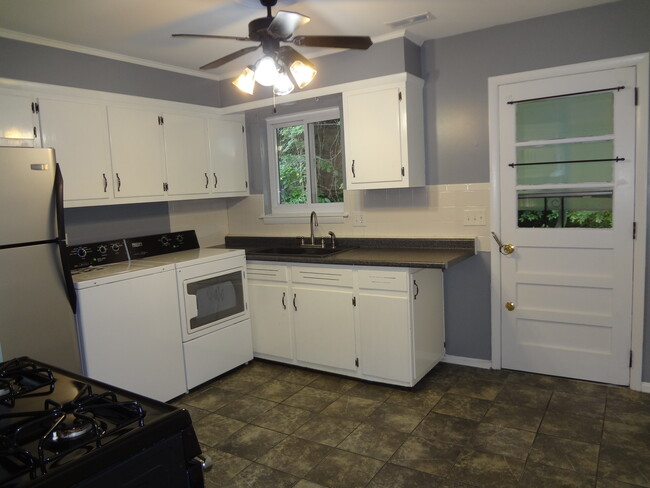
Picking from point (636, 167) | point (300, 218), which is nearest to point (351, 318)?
point (300, 218)

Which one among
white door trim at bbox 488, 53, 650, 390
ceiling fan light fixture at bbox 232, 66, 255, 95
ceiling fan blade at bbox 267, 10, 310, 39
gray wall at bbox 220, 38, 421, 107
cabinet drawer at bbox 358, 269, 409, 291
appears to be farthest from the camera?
gray wall at bbox 220, 38, 421, 107

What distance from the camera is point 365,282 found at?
11.1 feet

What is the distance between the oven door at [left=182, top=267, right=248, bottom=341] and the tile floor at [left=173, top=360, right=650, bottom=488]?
1.49ft

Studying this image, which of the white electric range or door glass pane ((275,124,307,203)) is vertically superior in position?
door glass pane ((275,124,307,203))

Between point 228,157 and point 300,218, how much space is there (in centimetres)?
84

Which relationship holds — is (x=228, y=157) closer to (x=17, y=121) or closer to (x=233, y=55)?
(x=17, y=121)

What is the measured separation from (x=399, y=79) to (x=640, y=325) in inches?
88.5

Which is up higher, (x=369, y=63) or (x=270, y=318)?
(x=369, y=63)

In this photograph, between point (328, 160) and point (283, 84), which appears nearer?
point (283, 84)

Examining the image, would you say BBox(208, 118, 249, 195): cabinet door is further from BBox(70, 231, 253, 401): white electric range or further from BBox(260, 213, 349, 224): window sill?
BBox(70, 231, 253, 401): white electric range

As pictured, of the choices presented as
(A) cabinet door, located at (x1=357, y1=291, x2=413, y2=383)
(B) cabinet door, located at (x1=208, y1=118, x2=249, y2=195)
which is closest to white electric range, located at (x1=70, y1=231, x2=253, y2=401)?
(B) cabinet door, located at (x1=208, y1=118, x2=249, y2=195)

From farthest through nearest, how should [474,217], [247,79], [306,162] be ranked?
[306,162]
[474,217]
[247,79]

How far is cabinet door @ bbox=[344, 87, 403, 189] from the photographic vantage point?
348 centimetres

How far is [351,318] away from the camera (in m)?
3.49
